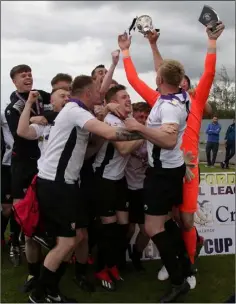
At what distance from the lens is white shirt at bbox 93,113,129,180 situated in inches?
157

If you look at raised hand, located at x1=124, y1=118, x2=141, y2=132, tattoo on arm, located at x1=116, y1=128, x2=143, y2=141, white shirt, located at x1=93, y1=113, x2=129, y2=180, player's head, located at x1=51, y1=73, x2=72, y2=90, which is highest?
player's head, located at x1=51, y1=73, x2=72, y2=90

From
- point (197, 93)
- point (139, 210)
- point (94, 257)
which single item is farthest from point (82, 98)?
point (94, 257)

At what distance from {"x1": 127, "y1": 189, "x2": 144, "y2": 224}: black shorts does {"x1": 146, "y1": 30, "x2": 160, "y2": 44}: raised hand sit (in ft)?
5.15

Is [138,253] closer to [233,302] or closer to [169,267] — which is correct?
[169,267]

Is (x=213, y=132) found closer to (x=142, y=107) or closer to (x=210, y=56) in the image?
(x=142, y=107)

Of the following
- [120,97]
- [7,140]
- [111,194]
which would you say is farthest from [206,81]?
[7,140]

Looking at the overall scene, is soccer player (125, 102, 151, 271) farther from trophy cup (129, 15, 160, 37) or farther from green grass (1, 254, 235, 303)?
trophy cup (129, 15, 160, 37)

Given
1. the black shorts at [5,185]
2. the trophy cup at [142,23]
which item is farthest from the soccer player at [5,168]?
the trophy cup at [142,23]

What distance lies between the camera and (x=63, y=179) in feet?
11.4

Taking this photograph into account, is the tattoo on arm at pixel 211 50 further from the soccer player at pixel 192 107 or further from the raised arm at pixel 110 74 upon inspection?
the raised arm at pixel 110 74

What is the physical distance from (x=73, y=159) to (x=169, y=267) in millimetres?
1242

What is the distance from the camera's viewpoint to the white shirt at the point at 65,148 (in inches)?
133

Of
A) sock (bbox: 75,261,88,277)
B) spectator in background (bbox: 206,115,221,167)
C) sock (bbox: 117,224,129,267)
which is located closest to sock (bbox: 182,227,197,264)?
sock (bbox: 117,224,129,267)

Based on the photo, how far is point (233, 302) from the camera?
2.98 metres
